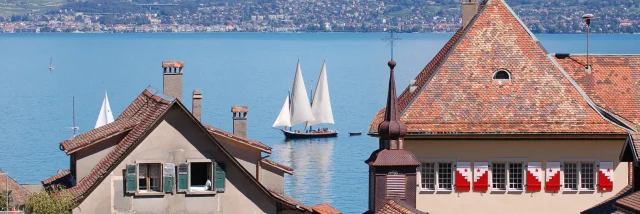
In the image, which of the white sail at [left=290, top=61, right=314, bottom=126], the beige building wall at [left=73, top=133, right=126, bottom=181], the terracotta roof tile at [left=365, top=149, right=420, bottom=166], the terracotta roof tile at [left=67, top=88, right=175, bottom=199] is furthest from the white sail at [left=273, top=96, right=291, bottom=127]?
the terracotta roof tile at [left=365, top=149, right=420, bottom=166]

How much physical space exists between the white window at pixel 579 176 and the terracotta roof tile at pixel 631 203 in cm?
1269

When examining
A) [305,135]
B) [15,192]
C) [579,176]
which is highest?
[579,176]

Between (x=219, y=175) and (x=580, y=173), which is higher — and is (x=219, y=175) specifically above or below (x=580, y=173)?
above

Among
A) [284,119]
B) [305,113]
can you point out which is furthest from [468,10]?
[305,113]

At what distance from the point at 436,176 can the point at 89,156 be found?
11.1m

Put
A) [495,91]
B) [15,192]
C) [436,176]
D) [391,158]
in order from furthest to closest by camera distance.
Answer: [495,91] → [436,176] → [15,192] → [391,158]

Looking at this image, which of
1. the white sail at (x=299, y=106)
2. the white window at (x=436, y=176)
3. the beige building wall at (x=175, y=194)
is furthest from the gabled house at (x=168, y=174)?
the white sail at (x=299, y=106)

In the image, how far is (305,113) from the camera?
166 meters

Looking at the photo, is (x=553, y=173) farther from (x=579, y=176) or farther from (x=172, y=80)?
(x=172, y=80)

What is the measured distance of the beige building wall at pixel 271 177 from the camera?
4725 centimetres

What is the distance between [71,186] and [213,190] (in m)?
4.68

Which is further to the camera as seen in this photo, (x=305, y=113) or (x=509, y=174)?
(x=305, y=113)

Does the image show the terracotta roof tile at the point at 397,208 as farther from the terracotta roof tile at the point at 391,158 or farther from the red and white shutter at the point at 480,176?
the red and white shutter at the point at 480,176

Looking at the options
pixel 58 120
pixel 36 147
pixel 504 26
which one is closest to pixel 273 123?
pixel 58 120
